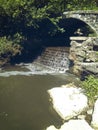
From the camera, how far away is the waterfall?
33.3 meters

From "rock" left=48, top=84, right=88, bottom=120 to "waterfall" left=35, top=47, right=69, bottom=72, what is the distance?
8.71 m

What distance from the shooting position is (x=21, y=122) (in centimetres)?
1997

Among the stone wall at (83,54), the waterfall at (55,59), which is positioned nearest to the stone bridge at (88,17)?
the stone wall at (83,54)

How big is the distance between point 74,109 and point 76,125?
2.66 m

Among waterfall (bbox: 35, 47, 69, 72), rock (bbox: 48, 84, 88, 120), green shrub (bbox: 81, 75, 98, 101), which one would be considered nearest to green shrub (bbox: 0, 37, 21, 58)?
waterfall (bbox: 35, 47, 69, 72)

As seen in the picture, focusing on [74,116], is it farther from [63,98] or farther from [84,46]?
[84,46]

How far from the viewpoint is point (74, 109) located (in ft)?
69.5

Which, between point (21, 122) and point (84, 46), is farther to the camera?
point (84, 46)

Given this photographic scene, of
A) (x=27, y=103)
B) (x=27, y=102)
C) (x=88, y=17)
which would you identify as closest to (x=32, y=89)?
(x=27, y=102)

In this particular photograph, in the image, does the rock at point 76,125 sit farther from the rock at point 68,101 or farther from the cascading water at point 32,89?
the rock at point 68,101

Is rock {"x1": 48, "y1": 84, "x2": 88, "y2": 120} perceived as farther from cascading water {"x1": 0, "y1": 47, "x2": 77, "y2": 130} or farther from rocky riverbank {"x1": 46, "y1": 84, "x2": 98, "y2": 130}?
cascading water {"x1": 0, "y1": 47, "x2": 77, "y2": 130}

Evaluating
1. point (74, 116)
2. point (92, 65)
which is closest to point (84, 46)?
point (92, 65)

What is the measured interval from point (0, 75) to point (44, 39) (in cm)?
982

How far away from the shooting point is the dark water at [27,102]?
19944 millimetres
